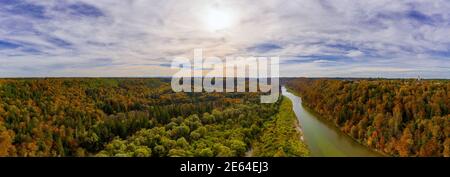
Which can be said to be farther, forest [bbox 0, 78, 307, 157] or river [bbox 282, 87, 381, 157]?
river [bbox 282, 87, 381, 157]

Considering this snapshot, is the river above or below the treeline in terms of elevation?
below

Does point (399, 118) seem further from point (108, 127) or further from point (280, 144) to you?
point (108, 127)

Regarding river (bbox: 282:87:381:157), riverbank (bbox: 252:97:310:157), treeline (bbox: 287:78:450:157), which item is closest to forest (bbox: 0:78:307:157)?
riverbank (bbox: 252:97:310:157)

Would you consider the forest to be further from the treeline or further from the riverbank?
the treeline

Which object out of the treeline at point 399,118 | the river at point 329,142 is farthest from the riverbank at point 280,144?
the treeline at point 399,118
